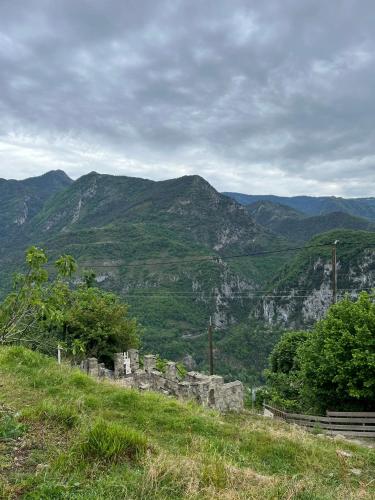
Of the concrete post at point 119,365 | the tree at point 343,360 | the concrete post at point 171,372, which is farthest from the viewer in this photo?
the concrete post at point 119,365

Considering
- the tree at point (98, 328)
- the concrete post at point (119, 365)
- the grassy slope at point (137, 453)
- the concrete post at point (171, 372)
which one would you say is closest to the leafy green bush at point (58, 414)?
the grassy slope at point (137, 453)

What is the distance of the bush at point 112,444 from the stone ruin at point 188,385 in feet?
21.2

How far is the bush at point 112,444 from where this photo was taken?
4.71 m

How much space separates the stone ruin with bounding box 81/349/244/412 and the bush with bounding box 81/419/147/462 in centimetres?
645

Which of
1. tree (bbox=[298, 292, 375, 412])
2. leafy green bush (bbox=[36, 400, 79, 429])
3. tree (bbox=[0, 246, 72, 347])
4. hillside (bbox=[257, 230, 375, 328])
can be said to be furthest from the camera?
hillside (bbox=[257, 230, 375, 328])

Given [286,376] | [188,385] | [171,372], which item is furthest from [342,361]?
[286,376]

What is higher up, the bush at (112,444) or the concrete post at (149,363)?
the bush at (112,444)

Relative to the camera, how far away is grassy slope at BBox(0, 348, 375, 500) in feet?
13.7

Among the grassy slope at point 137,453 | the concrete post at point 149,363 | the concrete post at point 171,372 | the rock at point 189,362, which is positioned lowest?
the rock at point 189,362

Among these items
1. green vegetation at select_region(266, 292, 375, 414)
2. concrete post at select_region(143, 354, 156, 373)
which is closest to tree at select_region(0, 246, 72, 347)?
concrete post at select_region(143, 354, 156, 373)

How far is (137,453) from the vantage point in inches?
192

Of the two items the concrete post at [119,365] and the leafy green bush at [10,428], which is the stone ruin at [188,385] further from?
the leafy green bush at [10,428]

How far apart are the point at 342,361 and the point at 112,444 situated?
12.4 m

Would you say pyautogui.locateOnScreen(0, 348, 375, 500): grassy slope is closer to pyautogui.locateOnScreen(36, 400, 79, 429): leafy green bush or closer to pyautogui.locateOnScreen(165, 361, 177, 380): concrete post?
pyautogui.locateOnScreen(36, 400, 79, 429): leafy green bush
